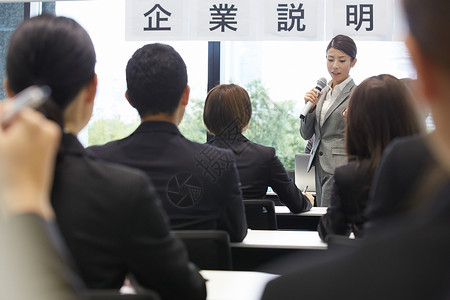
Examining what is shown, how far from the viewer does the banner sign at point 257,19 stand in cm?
432

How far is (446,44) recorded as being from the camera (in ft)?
0.95

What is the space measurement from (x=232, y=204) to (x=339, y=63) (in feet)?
7.98

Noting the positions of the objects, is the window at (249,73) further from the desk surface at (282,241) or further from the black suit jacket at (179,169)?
the black suit jacket at (179,169)

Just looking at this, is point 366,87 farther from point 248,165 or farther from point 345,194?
point 248,165

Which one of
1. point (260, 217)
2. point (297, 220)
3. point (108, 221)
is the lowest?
point (297, 220)

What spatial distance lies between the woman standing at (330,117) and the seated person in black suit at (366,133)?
193cm

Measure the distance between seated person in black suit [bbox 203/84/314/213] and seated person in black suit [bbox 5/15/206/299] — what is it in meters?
1.55

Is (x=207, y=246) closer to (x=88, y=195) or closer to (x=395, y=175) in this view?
(x=395, y=175)

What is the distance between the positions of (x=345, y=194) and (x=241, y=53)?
11.1 ft

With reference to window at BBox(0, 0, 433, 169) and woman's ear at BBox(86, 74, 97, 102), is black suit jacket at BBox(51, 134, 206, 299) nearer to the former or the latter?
woman's ear at BBox(86, 74, 97, 102)

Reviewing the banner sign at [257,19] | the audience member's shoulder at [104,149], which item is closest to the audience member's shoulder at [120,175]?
the audience member's shoulder at [104,149]

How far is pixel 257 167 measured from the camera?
272 cm

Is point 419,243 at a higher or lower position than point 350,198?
higher

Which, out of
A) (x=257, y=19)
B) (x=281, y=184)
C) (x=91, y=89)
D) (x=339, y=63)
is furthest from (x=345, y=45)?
(x=91, y=89)
